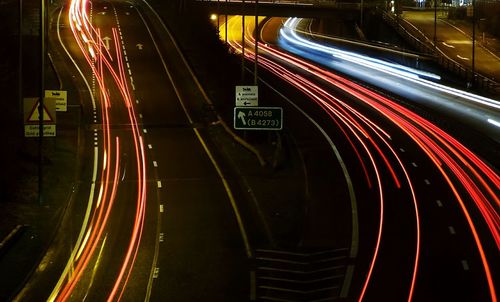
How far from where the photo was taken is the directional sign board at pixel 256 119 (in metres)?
29.4

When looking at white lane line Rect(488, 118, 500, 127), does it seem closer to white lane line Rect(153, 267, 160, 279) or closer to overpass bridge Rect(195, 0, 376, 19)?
white lane line Rect(153, 267, 160, 279)

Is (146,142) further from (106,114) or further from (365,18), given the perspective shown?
(365,18)

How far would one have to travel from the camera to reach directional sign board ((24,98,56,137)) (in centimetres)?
2570

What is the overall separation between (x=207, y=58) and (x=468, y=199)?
120 ft

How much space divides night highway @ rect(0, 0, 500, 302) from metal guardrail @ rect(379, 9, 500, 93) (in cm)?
423

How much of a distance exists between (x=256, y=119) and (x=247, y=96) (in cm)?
283

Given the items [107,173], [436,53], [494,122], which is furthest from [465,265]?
[436,53]

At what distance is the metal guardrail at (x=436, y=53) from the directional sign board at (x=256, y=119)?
1100 inches

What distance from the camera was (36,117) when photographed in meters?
25.8

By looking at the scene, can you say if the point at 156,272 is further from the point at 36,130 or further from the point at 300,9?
the point at 300,9

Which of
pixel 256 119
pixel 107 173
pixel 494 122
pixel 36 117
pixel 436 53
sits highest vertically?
pixel 436 53

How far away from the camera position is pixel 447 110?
148ft

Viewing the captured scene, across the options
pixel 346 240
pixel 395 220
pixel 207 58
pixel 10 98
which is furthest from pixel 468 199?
pixel 207 58

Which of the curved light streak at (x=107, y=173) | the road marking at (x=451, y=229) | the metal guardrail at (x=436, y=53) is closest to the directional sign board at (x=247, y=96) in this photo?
the curved light streak at (x=107, y=173)
